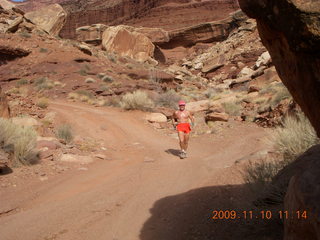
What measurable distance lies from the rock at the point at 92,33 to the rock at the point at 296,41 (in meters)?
44.3

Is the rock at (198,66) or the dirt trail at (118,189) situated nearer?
the dirt trail at (118,189)

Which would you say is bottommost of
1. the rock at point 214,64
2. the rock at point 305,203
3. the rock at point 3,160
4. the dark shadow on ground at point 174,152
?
the rock at point 214,64

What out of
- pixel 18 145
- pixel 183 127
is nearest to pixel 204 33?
pixel 183 127

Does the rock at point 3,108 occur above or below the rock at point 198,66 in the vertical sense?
above

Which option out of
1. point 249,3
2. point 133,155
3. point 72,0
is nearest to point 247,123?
point 133,155

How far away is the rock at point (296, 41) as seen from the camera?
1.77 metres

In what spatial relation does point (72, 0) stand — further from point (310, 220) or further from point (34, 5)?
point (310, 220)

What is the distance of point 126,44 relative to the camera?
35.9 meters

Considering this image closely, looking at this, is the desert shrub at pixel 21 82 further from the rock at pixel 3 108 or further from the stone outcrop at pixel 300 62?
the stone outcrop at pixel 300 62

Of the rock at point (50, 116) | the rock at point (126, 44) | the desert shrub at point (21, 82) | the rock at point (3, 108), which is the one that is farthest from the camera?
the rock at point (126, 44)

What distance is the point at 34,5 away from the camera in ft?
338

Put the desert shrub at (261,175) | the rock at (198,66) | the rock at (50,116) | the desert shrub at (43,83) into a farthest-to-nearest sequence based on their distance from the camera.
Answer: the rock at (198,66), the desert shrub at (43,83), the rock at (50,116), the desert shrub at (261,175)

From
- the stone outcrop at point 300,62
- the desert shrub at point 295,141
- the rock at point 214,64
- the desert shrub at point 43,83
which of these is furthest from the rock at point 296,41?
the rock at point 214,64

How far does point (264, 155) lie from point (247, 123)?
5780 millimetres
